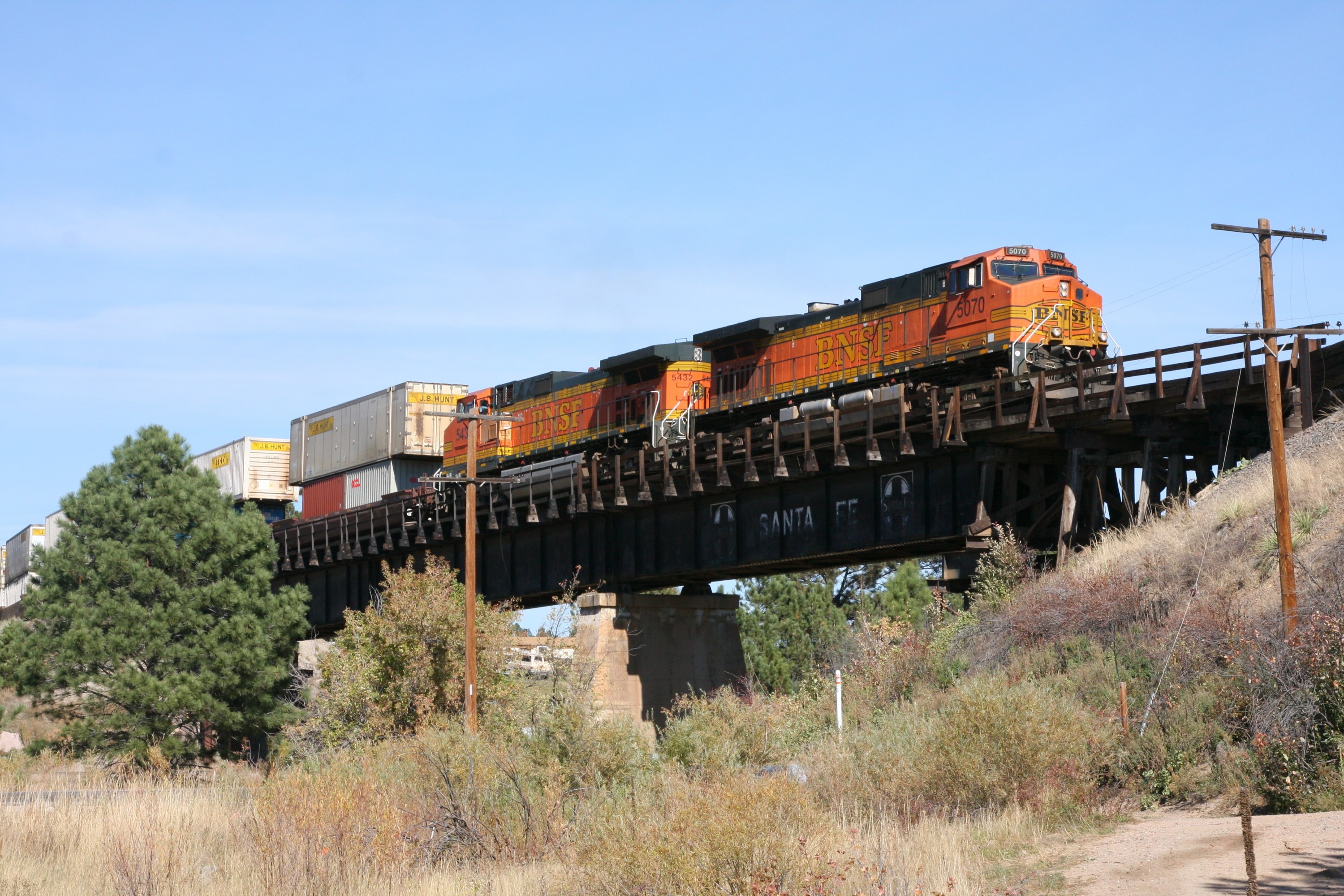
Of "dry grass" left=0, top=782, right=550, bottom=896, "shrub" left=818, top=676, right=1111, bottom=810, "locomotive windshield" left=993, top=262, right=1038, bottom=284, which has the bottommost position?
"dry grass" left=0, top=782, right=550, bottom=896

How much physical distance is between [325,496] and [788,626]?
21641 mm

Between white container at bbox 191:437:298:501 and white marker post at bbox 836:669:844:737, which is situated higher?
white container at bbox 191:437:298:501

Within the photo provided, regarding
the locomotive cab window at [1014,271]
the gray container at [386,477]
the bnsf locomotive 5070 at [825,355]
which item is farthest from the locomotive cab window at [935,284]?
the gray container at [386,477]

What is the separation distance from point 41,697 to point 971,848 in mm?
36295

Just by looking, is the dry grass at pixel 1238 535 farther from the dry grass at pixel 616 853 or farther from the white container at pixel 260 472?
the white container at pixel 260 472

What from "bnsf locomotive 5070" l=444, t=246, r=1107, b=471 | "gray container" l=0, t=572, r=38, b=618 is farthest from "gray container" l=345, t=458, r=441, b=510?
"gray container" l=0, t=572, r=38, b=618

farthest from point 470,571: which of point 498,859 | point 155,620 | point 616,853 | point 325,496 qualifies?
point 325,496

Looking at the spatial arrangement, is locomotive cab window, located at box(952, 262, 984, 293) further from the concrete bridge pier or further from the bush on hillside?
the bush on hillside

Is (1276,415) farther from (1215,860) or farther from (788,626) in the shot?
(788,626)

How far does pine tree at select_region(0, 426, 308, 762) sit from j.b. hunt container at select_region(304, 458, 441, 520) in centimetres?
525

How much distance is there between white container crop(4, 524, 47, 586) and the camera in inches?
→ 2667

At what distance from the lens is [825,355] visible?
33031 mm

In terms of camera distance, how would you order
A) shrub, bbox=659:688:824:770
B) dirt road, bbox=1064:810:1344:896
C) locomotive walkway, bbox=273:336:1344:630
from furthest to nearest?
locomotive walkway, bbox=273:336:1344:630 < shrub, bbox=659:688:824:770 < dirt road, bbox=1064:810:1344:896

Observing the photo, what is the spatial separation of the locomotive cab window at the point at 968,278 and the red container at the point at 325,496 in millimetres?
28617
